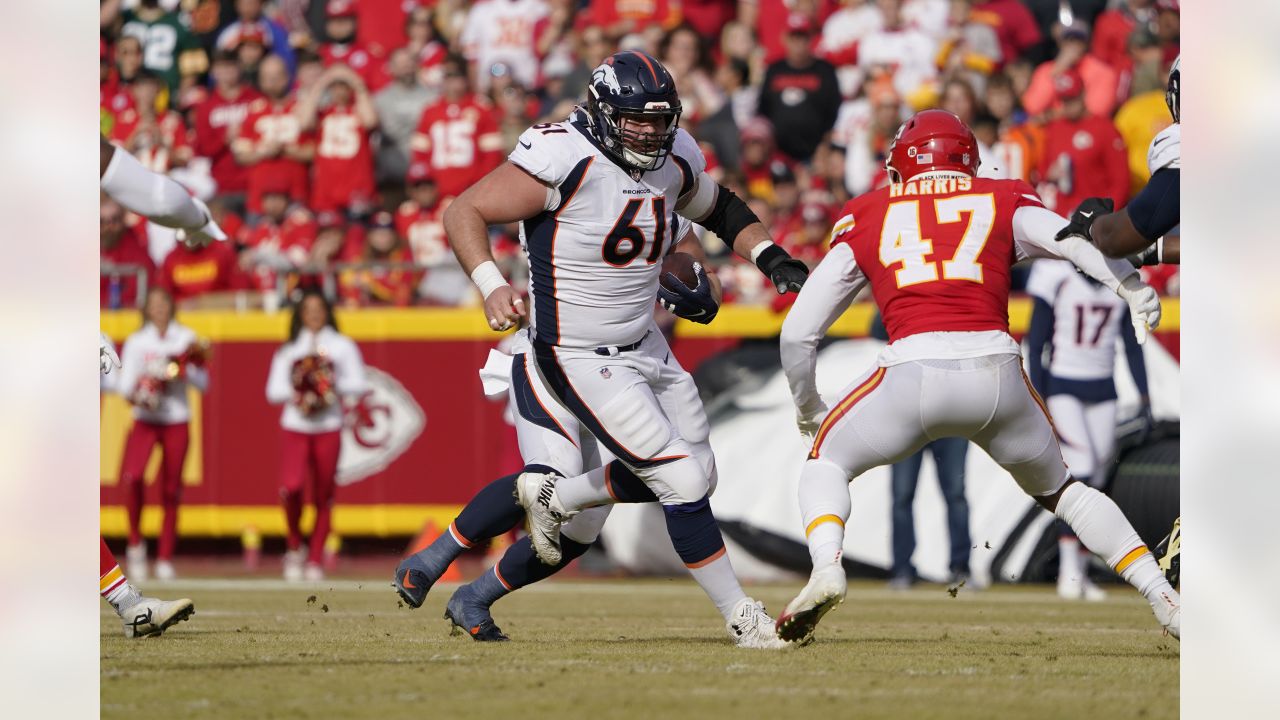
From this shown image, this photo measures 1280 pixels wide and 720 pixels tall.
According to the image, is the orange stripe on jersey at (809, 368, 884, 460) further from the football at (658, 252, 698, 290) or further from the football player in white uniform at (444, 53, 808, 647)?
the football at (658, 252, 698, 290)

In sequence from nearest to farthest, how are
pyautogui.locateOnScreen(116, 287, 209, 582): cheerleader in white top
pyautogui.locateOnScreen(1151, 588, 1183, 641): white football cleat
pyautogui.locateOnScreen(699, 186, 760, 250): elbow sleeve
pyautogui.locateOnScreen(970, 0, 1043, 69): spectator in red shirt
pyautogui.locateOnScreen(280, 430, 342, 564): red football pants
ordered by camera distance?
1. pyautogui.locateOnScreen(1151, 588, 1183, 641): white football cleat
2. pyautogui.locateOnScreen(699, 186, 760, 250): elbow sleeve
3. pyautogui.locateOnScreen(280, 430, 342, 564): red football pants
4. pyautogui.locateOnScreen(116, 287, 209, 582): cheerleader in white top
5. pyautogui.locateOnScreen(970, 0, 1043, 69): spectator in red shirt

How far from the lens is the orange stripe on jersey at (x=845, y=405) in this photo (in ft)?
19.4

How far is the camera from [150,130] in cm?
1552

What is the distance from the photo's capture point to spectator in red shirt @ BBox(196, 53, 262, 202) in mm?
15688

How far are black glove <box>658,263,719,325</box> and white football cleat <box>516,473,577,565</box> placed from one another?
0.84 meters

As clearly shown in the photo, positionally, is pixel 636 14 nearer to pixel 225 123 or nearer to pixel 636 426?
pixel 225 123

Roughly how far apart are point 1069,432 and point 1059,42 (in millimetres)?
4999

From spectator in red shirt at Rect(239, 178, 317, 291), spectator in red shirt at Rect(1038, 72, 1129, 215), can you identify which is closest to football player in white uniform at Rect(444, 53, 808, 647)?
spectator in red shirt at Rect(1038, 72, 1129, 215)

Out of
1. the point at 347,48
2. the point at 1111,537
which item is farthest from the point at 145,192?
the point at 347,48

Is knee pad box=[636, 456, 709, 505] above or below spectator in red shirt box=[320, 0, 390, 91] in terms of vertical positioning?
below

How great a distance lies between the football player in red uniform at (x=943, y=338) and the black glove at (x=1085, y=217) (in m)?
0.03
